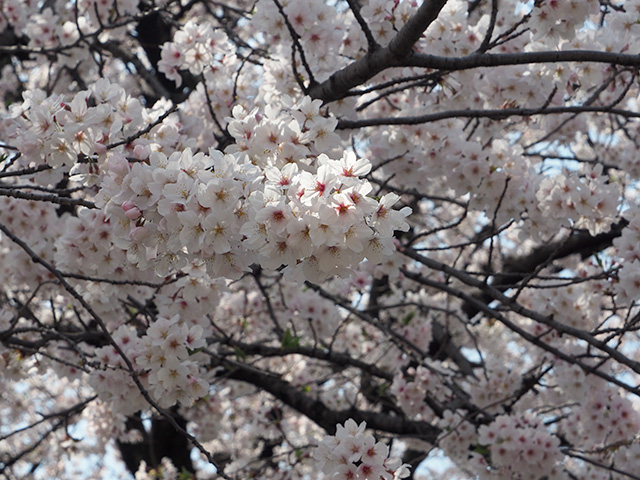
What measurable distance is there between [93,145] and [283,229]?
3.57 ft

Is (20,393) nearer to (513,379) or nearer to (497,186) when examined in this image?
(513,379)

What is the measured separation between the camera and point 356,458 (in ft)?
7.22

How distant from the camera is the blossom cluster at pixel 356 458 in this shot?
2.20 meters

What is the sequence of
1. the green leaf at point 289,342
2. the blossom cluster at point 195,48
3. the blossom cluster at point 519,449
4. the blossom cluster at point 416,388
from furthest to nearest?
the blossom cluster at point 416,388
the green leaf at point 289,342
the blossom cluster at point 519,449
the blossom cluster at point 195,48

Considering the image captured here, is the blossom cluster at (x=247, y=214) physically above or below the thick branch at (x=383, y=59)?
below

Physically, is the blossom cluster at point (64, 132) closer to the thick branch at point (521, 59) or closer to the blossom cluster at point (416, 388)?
the thick branch at point (521, 59)

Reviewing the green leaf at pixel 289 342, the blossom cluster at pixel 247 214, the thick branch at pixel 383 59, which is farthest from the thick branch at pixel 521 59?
the green leaf at pixel 289 342

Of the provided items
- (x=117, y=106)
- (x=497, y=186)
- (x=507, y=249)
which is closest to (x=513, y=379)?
(x=497, y=186)

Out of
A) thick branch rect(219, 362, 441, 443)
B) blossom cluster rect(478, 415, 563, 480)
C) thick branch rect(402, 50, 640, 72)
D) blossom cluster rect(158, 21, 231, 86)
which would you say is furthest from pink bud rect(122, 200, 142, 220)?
thick branch rect(219, 362, 441, 443)

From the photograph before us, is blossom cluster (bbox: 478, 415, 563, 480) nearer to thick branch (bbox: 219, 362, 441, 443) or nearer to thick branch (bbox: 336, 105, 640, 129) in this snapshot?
thick branch (bbox: 219, 362, 441, 443)

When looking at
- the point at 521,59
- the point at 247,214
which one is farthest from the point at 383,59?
the point at 247,214

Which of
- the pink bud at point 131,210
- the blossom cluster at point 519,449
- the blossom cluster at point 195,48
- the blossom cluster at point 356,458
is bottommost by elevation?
the blossom cluster at point 356,458

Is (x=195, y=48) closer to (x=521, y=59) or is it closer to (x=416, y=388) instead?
(x=521, y=59)

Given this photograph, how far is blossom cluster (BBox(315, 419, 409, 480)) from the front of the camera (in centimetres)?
220
